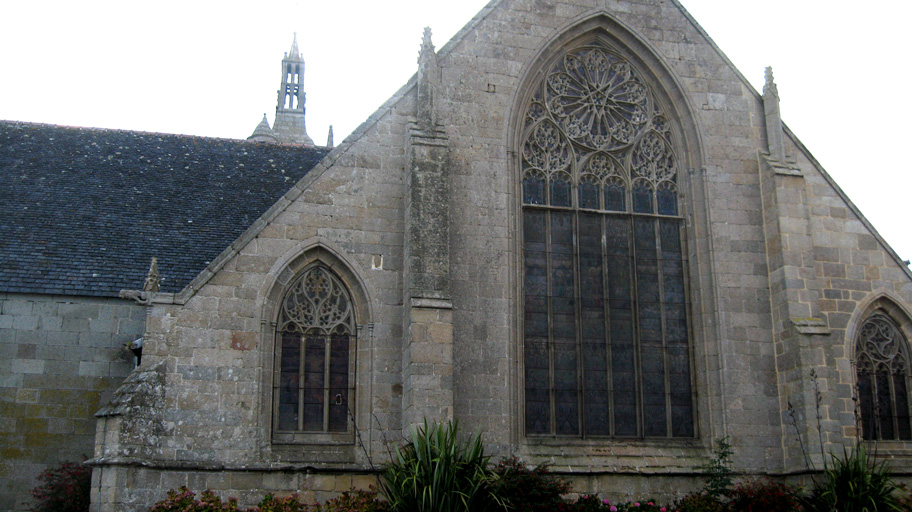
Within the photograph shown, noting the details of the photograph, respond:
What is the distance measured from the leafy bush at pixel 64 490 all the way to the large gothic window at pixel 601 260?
7076 mm

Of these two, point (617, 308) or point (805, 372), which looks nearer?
point (805, 372)

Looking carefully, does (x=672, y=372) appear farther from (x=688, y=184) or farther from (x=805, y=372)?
(x=688, y=184)

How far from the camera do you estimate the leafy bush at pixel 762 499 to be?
13336mm

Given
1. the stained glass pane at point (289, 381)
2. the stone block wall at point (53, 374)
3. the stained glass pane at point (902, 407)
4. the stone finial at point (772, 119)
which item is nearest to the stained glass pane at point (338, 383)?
the stained glass pane at point (289, 381)

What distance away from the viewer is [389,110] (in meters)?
14.9

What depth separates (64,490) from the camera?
1430cm

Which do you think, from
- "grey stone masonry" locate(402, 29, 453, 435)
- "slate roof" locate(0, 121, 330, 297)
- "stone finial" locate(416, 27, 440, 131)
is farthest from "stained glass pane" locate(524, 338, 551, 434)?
"slate roof" locate(0, 121, 330, 297)

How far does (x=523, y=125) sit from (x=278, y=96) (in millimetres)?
31650

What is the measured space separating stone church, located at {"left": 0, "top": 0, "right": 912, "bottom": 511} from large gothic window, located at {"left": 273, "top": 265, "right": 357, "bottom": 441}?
0.03 metres

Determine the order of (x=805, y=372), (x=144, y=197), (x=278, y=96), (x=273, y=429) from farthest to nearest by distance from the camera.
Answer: (x=278, y=96), (x=144, y=197), (x=805, y=372), (x=273, y=429)

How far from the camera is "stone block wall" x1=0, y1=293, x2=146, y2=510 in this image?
15336mm

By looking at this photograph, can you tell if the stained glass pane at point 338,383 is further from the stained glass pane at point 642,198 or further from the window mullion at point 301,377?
the stained glass pane at point 642,198

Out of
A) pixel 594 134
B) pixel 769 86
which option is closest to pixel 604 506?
pixel 594 134

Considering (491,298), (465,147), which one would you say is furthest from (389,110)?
(491,298)
